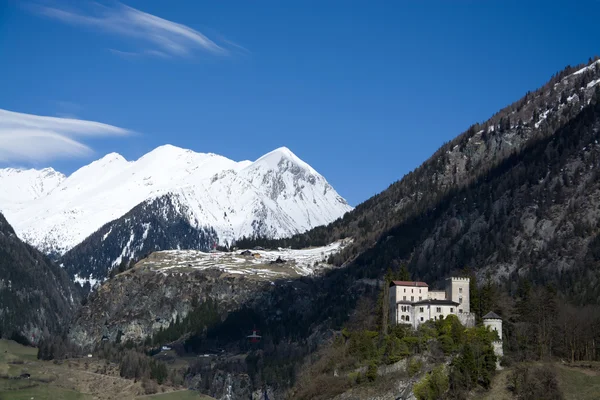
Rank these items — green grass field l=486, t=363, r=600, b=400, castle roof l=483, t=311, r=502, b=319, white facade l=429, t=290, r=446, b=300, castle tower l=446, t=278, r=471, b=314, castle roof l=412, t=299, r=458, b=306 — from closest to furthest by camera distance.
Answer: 1. green grass field l=486, t=363, r=600, b=400
2. castle roof l=483, t=311, r=502, b=319
3. castle roof l=412, t=299, r=458, b=306
4. castle tower l=446, t=278, r=471, b=314
5. white facade l=429, t=290, r=446, b=300

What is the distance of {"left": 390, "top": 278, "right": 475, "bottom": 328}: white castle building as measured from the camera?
6762 inches

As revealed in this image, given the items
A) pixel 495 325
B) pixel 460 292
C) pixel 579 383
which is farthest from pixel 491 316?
pixel 579 383

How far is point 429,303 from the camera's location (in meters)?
173

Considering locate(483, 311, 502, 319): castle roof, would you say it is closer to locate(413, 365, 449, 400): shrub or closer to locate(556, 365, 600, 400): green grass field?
locate(556, 365, 600, 400): green grass field

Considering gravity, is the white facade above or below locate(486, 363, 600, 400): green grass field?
above

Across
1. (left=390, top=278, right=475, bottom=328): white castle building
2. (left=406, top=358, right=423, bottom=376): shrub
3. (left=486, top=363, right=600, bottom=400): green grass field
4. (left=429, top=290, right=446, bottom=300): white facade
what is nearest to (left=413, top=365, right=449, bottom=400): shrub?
(left=406, top=358, right=423, bottom=376): shrub

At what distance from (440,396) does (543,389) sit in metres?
14.5

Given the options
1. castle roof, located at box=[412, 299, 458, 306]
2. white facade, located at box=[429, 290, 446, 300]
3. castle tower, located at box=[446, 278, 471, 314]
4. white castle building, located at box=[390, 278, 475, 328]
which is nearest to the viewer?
castle roof, located at box=[412, 299, 458, 306]

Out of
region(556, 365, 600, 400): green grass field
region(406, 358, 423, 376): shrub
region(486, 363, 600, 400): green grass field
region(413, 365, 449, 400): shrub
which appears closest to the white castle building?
region(406, 358, 423, 376): shrub

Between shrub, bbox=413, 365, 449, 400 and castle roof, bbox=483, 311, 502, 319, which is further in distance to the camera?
castle roof, bbox=483, 311, 502, 319

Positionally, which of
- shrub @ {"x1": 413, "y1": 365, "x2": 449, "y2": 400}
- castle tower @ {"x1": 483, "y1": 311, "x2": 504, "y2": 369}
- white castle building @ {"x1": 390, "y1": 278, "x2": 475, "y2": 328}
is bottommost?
shrub @ {"x1": 413, "y1": 365, "x2": 449, "y2": 400}

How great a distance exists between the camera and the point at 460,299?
6816 inches

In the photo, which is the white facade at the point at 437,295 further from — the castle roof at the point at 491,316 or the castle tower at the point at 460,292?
the castle roof at the point at 491,316

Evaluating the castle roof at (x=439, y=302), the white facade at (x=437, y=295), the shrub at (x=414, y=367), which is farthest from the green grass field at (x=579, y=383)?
the white facade at (x=437, y=295)
